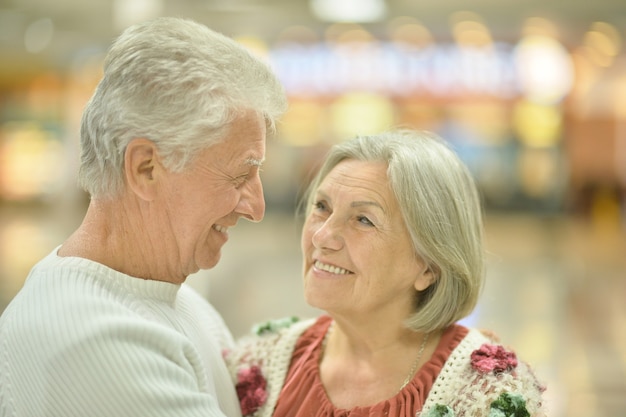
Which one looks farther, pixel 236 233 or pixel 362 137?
pixel 236 233

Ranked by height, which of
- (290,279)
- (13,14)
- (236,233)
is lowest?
(236,233)

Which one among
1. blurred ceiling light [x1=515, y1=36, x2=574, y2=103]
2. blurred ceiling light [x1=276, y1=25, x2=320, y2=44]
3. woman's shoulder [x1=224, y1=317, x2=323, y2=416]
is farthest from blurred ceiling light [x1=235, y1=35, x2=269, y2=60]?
woman's shoulder [x1=224, y1=317, x2=323, y2=416]

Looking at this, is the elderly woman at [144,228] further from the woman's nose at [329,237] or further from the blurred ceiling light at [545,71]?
the blurred ceiling light at [545,71]

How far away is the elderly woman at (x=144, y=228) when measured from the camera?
144 centimetres

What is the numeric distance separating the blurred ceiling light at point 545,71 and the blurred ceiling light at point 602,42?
0.67 m

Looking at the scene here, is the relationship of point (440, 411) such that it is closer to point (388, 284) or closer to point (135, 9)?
point (388, 284)

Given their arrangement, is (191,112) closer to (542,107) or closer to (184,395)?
(184,395)

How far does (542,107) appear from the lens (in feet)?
61.5

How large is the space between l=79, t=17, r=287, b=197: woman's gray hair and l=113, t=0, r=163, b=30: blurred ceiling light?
9964 millimetres

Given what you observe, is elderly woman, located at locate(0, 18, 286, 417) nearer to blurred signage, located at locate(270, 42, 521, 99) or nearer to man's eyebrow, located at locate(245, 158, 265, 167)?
man's eyebrow, located at locate(245, 158, 265, 167)

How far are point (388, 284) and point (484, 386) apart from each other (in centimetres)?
36

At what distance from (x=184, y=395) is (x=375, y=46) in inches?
642

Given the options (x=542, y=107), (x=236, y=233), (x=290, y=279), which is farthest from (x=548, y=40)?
(x=290, y=279)

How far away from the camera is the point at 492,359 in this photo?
188cm
